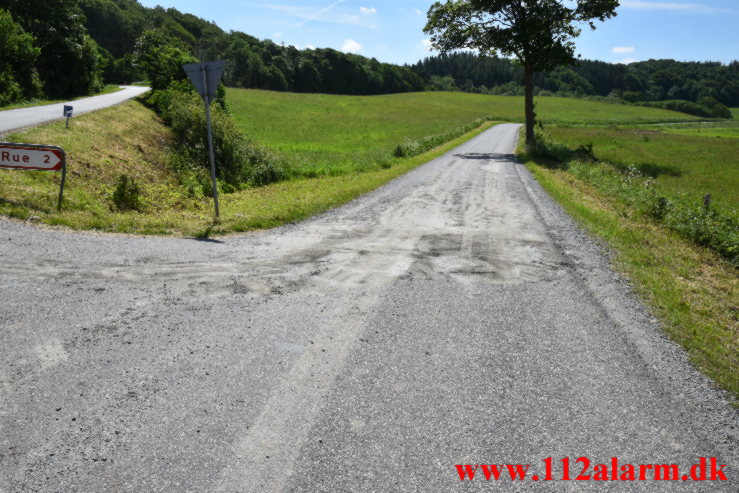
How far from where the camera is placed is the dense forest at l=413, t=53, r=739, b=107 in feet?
511

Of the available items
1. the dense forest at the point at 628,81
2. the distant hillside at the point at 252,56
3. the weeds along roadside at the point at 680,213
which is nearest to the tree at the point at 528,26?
the weeds along roadside at the point at 680,213

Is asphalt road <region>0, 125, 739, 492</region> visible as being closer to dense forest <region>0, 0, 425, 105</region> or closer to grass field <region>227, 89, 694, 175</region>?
grass field <region>227, 89, 694, 175</region>

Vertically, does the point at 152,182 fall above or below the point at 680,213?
above

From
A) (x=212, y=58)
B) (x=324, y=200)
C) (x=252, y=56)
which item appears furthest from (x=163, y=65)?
(x=212, y=58)

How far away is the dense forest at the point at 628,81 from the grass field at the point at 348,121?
5821 centimetres

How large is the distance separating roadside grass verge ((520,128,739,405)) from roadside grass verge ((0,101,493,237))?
6.80m

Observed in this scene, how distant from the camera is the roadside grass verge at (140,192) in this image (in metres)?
9.46

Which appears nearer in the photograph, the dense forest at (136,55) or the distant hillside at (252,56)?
the dense forest at (136,55)

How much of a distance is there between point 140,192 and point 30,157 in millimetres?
3553

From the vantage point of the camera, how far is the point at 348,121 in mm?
57406

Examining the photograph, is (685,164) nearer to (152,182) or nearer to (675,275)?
(675,275)

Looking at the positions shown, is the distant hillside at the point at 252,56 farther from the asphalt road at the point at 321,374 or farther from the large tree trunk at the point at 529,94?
the asphalt road at the point at 321,374

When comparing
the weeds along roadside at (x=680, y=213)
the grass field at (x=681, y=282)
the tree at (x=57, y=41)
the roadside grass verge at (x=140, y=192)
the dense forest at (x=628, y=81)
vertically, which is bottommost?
→ the grass field at (x=681, y=282)

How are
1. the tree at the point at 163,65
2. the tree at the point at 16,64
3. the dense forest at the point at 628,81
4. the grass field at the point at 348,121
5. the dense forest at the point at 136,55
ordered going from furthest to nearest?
the dense forest at the point at 628,81, the grass field at the point at 348,121, the dense forest at the point at 136,55, the tree at the point at 16,64, the tree at the point at 163,65
